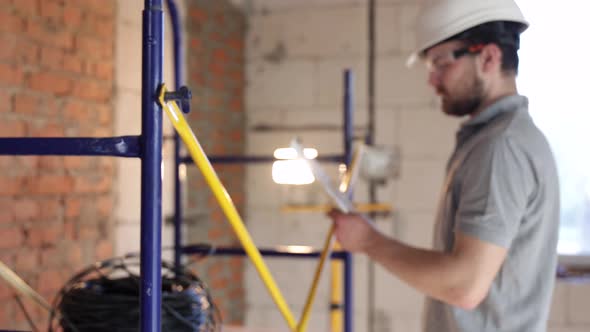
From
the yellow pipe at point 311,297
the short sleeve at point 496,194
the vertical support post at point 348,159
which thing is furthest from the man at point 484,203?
the vertical support post at point 348,159

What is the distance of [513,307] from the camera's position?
5.08 feet

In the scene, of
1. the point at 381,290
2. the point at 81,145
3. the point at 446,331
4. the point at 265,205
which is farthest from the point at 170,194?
the point at 81,145

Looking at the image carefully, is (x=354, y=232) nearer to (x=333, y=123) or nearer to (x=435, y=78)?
(x=435, y=78)

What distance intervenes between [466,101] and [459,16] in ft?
0.64

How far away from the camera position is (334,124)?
3916 mm

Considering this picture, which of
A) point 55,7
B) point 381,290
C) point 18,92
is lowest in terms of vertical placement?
point 381,290

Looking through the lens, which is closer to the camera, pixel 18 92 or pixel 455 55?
pixel 455 55

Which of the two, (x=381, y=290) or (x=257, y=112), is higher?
(x=257, y=112)

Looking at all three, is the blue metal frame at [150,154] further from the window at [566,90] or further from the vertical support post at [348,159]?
the window at [566,90]

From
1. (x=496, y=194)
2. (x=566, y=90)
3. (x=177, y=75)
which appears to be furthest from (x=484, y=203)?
(x=566, y=90)

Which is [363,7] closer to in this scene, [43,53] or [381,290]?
[381,290]

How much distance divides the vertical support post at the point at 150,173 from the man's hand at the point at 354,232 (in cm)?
75

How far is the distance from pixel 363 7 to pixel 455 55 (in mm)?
2231

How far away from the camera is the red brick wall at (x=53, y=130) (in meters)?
2.15
